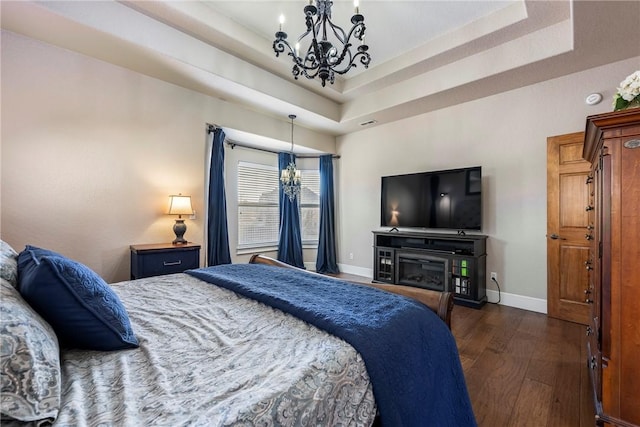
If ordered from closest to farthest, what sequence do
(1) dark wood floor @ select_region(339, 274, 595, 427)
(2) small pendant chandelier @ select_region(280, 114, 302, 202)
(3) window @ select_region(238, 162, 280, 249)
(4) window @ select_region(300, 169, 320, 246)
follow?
(1) dark wood floor @ select_region(339, 274, 595, 427)
(2) small pendant chandelier @ select_region(280, 114, 302, 202)
(3) window @ select_region(238, 162, 280, 249)
(4) window @ select_region(300, 169, 320, 246)

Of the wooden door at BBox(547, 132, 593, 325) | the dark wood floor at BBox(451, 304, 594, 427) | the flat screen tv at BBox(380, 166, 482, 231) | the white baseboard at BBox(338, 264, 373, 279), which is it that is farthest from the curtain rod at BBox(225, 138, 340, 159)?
the dark wood floor at BBox(451, 304, 594, 427)

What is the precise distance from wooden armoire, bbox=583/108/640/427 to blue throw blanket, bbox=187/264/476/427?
2.53ft

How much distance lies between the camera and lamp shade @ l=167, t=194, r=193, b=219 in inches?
127

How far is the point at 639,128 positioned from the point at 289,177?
3.51 meters

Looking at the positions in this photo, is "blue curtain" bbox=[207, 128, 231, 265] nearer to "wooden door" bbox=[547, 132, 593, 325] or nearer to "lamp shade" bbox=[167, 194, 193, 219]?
"lamp shade" bbox=[167, 194, 193, 219]

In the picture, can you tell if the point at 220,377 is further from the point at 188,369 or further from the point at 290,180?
the point at 290,180

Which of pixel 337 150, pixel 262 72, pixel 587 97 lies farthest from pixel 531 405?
pixel 337 150

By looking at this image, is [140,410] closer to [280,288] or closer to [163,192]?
[280,288]

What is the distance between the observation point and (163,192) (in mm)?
3367

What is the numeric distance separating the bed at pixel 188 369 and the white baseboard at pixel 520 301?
2.73 meters

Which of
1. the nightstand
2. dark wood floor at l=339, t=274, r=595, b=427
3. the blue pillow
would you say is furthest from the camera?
the nightstand

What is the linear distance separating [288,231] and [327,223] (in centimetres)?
78

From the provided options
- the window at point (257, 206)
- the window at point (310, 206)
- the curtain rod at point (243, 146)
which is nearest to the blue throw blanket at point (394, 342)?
the curtain rod at point (243, 146)

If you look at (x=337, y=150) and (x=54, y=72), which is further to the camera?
(x=337, y=150)
